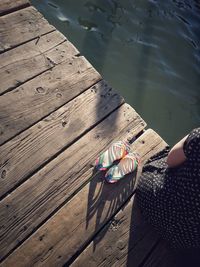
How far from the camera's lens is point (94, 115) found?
10.2 feet

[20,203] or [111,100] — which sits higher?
[111,100]

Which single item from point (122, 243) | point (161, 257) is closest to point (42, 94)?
point (122, 243)

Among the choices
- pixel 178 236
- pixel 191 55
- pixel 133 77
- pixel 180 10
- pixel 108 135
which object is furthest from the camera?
pixel 180 10

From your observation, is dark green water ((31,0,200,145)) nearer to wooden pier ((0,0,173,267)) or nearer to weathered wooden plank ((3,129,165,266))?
wooden pier ((0,0,173,267))

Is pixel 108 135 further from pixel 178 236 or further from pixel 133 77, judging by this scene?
pixel 133 77

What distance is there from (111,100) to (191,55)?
2.73 m

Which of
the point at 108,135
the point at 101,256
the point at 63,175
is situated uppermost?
the point at 108,135

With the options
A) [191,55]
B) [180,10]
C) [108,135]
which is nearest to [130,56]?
[191,55]

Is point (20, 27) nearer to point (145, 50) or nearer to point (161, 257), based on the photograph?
point (145, 50)

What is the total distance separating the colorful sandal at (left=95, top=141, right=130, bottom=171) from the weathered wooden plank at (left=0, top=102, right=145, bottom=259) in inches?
3.4

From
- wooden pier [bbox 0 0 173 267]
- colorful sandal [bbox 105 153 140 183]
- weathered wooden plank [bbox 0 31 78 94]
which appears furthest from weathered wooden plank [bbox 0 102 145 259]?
weathered wooden plank [bbox 0 31 78 94]

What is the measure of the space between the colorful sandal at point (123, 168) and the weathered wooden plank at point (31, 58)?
47.1 inches

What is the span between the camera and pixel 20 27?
3.39 meters

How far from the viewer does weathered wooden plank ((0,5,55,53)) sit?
3273mm
